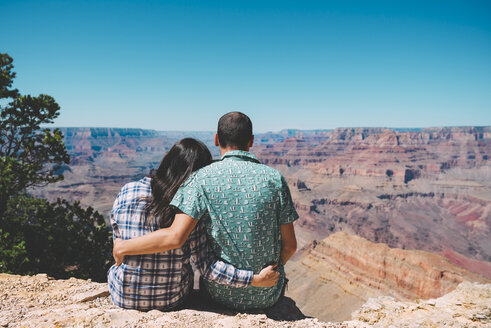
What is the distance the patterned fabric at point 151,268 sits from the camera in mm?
2525

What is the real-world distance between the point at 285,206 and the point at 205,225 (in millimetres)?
801

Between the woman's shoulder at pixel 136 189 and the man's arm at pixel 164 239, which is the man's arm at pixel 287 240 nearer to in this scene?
the man's arm at pixel 164 239

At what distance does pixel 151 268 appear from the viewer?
253 centimetres

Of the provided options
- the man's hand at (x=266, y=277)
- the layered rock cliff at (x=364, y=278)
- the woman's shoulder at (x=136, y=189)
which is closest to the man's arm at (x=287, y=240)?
the man's hand at (x=266, y=277)

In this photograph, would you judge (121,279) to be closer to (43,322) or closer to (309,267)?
(43,322)

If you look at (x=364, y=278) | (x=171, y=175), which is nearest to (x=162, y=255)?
(x=171, y=175)

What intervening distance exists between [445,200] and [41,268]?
14340 cm

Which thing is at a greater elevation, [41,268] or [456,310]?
[456,310]

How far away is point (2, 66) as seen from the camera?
8977mm

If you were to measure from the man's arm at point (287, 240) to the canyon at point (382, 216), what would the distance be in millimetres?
27613

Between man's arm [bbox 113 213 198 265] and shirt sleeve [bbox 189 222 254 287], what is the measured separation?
318 mm

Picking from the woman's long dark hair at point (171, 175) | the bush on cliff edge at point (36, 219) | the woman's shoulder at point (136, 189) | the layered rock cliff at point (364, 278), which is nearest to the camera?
the woman's long dark hair at point (171, 175)

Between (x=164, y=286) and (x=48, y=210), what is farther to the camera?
(x=48, y=210)

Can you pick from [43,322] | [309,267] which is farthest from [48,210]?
[309,267]
